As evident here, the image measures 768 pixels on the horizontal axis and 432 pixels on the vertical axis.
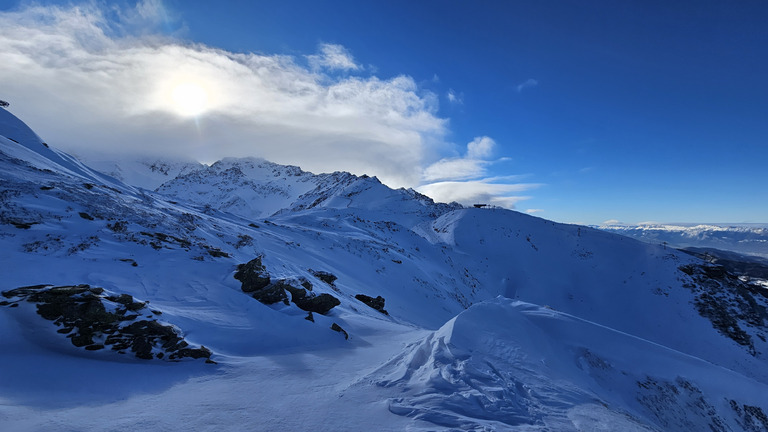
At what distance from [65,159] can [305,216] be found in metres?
24.3

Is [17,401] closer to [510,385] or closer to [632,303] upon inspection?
[510,385]

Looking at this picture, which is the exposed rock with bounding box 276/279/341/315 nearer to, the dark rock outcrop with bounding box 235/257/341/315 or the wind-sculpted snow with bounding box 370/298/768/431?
the dark rock outcrop with bounding box 235/257/341/315

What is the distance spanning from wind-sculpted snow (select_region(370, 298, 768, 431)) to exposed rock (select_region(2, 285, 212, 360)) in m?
5.00

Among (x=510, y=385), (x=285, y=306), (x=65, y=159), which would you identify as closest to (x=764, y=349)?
(x=510, y=385)

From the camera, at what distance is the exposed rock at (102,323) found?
6.77 meters

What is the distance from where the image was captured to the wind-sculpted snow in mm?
5199

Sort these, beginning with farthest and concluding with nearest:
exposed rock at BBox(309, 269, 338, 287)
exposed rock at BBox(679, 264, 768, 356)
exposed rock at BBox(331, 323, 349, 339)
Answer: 1. exposed rock at BBox(679, 264, 768, 356)
2. exposed rock at BBox(309, 269, 338, 287)
3. exposed rock at BBox(331, 323, 349, 339)

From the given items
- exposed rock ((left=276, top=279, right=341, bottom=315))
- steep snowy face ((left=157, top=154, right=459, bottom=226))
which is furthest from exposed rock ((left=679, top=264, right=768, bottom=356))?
steep snowy face ((left=157, top=154, right=459, bottom=226))

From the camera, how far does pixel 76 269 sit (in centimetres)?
945

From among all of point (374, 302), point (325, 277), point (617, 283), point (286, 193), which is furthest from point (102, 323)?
point (286, 193)

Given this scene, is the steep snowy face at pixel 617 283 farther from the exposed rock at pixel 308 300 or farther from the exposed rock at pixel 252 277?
the exposed rock at pixel 252 277

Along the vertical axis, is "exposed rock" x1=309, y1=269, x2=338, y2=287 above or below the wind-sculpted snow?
above

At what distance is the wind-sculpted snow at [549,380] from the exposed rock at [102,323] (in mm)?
5000

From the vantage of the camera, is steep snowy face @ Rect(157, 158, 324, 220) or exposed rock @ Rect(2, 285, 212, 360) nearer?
exposed rock @ Rect(2, 285, 212, 360)
